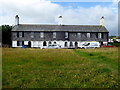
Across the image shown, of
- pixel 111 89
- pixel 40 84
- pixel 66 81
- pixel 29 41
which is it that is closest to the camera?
pixel 111 89

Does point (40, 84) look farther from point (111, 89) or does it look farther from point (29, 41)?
point (29, 41)

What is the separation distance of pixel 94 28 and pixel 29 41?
19982 mm

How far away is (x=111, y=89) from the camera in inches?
321

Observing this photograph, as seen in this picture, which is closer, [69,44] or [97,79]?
[97,79]

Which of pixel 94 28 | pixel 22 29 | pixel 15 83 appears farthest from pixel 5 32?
pixel 15 83

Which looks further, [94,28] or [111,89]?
[94,28]

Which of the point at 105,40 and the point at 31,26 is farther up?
the point at 31,26

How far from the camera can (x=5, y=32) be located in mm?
62938

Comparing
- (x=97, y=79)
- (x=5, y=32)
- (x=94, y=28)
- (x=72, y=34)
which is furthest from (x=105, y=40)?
(x=97, y=79)

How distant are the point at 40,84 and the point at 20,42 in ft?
175

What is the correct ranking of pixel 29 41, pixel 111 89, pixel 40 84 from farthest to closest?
1. pixel 29 41
2. pixel 40 84
3. pixel 111 89

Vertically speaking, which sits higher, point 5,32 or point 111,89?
point 5,32

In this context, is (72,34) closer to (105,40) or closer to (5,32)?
(105,40)

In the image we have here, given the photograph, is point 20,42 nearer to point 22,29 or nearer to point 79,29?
point 22,29
